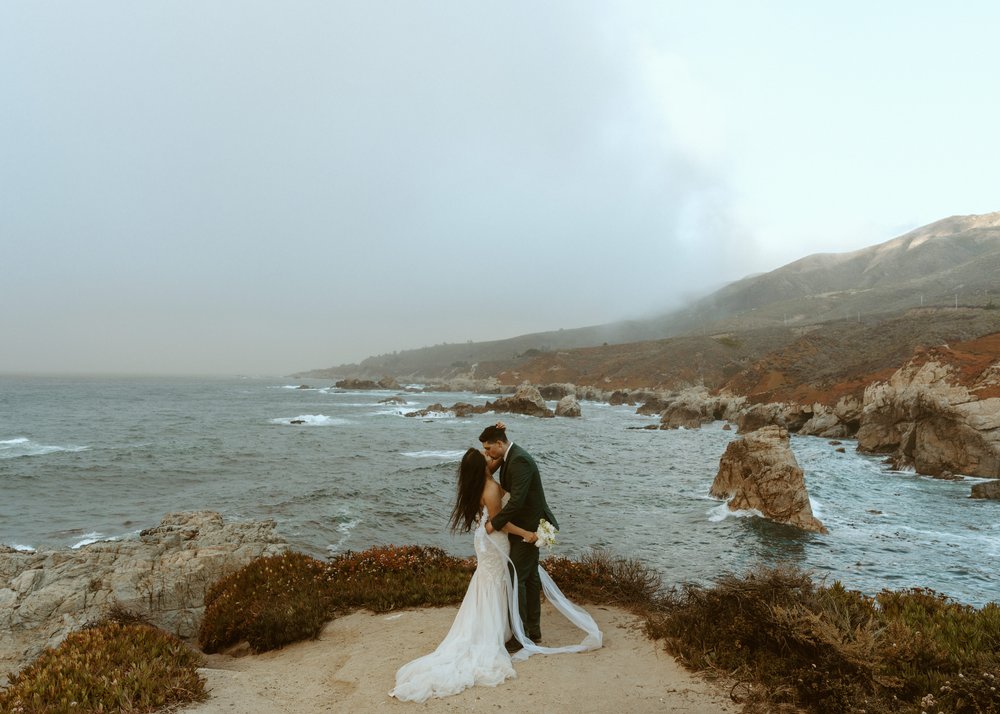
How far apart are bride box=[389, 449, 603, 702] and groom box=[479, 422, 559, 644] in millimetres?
131

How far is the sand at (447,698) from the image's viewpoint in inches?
222

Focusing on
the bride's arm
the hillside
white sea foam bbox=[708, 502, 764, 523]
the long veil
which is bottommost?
white sea foam bbox=[708, 502, 764, 523]

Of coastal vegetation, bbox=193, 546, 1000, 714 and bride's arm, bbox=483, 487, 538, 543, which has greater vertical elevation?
bride's arm, bbox=483, 487, 538, 543

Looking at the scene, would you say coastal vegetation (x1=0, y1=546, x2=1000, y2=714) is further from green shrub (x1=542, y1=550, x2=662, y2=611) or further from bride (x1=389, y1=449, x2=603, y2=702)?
bride (x1=389, y1=449, x2=603, y2=702)

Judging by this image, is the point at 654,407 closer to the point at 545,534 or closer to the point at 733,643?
the point at 733,643

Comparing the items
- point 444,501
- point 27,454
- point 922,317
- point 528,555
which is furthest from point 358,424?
point 922,317

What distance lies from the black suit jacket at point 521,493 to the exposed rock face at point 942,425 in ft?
89.3

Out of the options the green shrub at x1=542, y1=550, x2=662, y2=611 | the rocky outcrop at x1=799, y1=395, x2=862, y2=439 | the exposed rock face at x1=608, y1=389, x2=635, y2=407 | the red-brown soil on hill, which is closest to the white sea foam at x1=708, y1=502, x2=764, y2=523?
the green shrub at x1=542, y1=550, x2=662, y2=611

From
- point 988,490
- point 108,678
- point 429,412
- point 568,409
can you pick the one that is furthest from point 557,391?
point 108,678

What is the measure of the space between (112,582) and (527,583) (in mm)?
8072

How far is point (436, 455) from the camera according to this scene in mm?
34719

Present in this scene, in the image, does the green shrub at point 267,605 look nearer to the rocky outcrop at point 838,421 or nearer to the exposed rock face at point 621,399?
the rocky outcrop at point 838,421

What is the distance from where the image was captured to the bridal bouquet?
22.0ft

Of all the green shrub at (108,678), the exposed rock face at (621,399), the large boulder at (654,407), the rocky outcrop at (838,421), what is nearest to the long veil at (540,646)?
the green shrub at (108,678)
